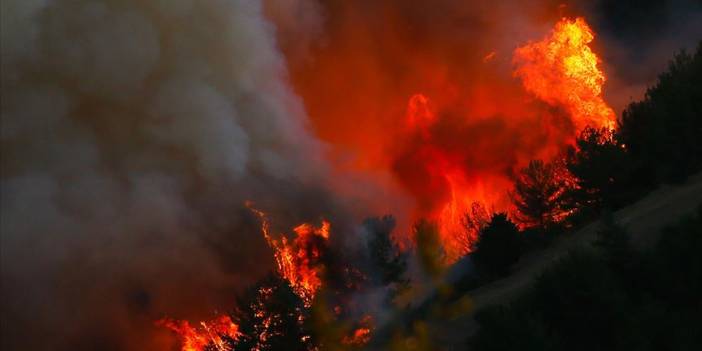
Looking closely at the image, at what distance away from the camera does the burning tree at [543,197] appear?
36.6m

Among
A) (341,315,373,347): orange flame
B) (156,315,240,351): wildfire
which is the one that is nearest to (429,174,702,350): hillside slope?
(341,315,373,347): orange flame

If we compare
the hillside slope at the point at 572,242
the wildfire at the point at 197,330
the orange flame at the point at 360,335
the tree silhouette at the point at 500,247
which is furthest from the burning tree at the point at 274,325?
the tree silhouette at the point at 500,247

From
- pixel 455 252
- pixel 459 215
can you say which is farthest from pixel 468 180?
pixel 455 252

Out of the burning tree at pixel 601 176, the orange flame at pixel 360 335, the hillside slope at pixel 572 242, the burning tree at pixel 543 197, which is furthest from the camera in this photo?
the burning tree at pixel 543 197

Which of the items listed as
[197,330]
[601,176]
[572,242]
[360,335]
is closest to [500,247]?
[572,242]

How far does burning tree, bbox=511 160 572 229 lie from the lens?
36.6 metres

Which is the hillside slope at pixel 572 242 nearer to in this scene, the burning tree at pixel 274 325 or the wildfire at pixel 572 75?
the burning tree at pixel 274 325

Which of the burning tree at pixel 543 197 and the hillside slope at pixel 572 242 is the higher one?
the burning tree at pixel 543 197

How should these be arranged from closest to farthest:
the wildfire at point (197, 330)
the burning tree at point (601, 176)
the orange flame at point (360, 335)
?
1. the orange flame at point (360, 335)
2. the burning tree at point (601, 176)
3. the wildfire at point (197, 330)

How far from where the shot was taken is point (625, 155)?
33031 mm

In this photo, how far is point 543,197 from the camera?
3734 cm

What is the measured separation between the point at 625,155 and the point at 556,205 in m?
5.18

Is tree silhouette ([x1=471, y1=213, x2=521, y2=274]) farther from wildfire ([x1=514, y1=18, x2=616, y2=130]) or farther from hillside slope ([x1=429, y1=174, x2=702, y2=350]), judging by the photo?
wildfire ([x1=514, y1=18, x2=616, y2=130])

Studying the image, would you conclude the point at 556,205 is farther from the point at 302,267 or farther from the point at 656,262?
the point at 656,262
